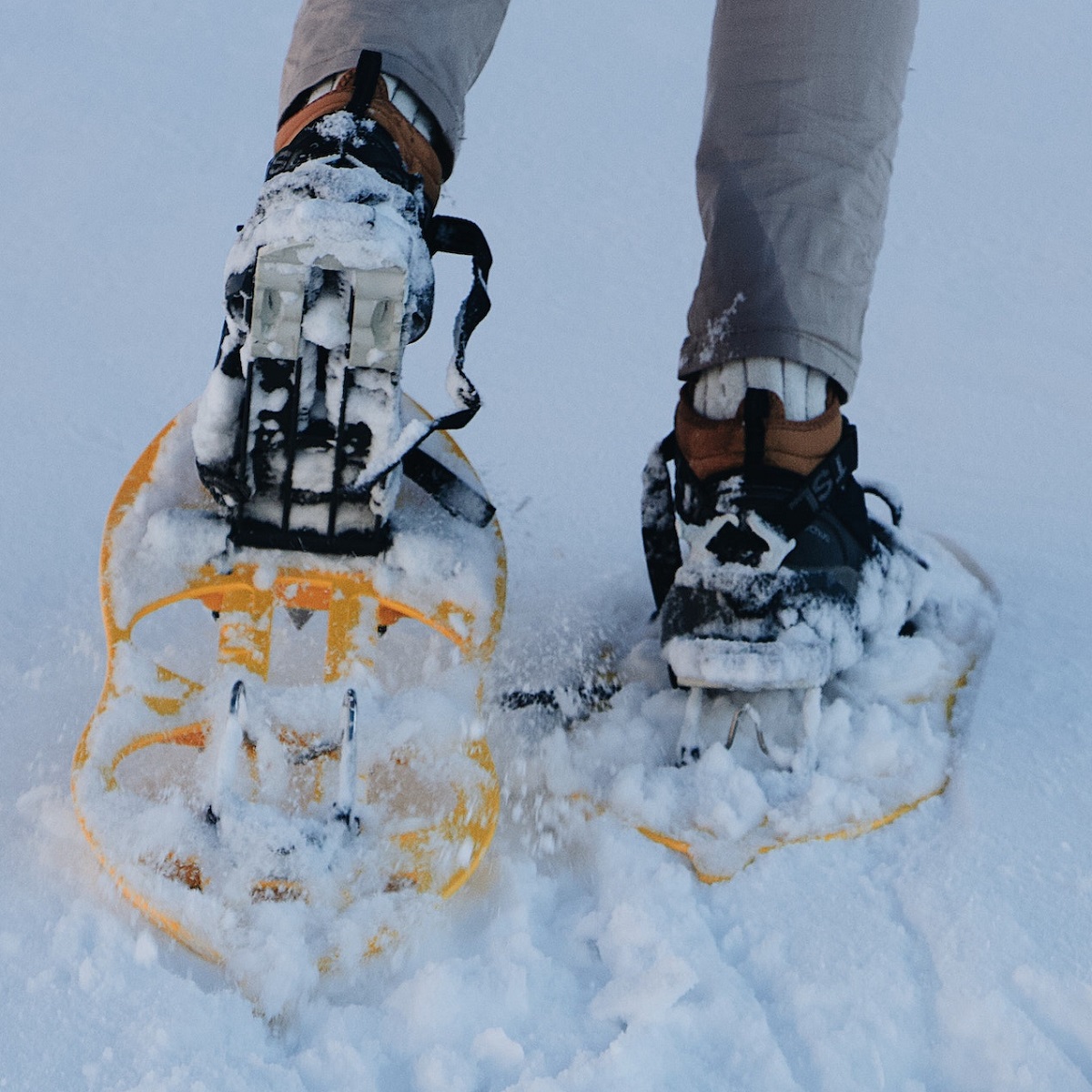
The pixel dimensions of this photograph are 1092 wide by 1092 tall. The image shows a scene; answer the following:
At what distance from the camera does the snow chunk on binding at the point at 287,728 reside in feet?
3.75

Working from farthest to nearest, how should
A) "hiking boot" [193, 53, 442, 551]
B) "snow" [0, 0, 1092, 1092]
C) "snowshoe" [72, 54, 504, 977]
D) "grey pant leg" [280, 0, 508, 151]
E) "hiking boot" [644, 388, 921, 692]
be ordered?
"grey pant leg" [280, 0, 508, 151]
"hiking boot" [644, 388, 921, 692]
"hiking boot" [193, 53, 442, 551]
"snowshoe" [72, 54, 504, 977]
"snow" [0, 0, 1092, 1092]

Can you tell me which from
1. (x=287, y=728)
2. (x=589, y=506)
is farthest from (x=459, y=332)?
(x=589, y=506)

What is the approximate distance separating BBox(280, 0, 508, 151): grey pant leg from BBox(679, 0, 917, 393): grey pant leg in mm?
331

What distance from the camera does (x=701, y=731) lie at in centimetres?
145

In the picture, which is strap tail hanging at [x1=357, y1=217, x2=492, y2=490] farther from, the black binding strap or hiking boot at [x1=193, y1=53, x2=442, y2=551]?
the black binding strap

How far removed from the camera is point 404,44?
153 cm

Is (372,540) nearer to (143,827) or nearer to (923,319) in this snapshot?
(143,827)

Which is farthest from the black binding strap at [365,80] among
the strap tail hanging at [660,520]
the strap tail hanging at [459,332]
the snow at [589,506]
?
the snow at [589,506]

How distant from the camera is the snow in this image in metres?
1.05

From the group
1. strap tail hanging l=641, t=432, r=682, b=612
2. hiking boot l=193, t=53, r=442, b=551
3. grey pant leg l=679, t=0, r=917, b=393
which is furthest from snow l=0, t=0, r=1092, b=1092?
grey pant leg l=679, t=0, r=917, b=393

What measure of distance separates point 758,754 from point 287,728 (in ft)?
1.72

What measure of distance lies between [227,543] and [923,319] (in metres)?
2.07

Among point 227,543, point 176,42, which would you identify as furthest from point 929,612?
point 176,42

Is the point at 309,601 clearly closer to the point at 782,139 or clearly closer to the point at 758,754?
the point at 758,754
